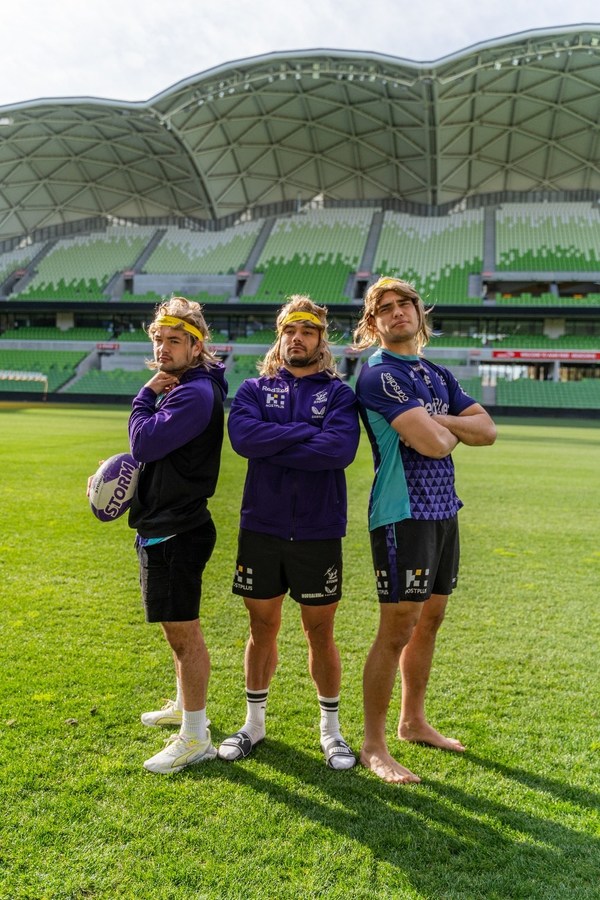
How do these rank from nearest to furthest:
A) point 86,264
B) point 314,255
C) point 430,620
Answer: point 430,620 < point 314,255 < point 86,264

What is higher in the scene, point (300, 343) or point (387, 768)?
point (300, 343)

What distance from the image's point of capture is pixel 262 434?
10.4ft

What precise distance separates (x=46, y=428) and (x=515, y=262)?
37.8 meters

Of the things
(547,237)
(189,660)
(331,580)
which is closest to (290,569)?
(331,580)

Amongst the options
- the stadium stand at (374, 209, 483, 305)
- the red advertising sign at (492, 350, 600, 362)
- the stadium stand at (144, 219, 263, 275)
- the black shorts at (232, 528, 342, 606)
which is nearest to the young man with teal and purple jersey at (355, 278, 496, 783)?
the black shorts at (232, 528, 342, 606)

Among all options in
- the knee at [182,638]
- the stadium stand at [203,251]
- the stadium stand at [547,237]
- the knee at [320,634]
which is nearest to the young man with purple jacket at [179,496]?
the knee at [182,638]

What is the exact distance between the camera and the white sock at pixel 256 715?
3402mm

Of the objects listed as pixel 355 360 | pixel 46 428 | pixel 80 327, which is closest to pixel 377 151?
pixel 355 360

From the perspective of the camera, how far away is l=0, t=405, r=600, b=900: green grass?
2439 mm

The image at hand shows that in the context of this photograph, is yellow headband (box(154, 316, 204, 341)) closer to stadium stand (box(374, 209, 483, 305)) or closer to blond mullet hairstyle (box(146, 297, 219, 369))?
blond mullet hairstyle (box(146, 297, 219, 369))

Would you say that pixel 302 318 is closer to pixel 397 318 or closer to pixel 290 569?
pixel 397 318

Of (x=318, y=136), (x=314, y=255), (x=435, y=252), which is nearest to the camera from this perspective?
(x=318, y=136)

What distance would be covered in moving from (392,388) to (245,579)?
1267 mm

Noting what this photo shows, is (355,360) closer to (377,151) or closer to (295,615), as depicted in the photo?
(377,151)
